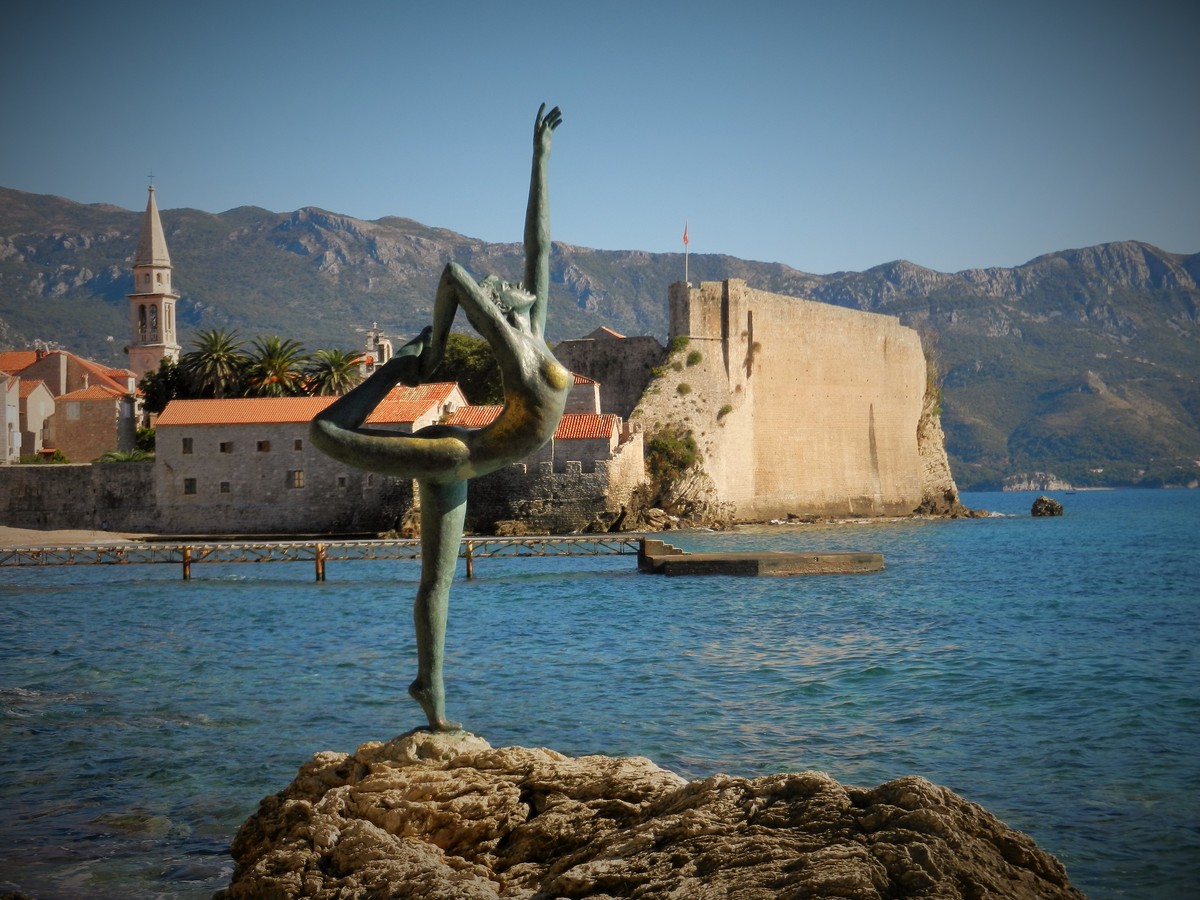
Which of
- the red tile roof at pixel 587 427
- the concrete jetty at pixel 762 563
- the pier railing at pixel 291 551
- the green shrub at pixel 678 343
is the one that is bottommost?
the concrete jetty at pixel 762 563

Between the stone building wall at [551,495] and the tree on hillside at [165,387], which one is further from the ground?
the tree on hillside at [165,387]

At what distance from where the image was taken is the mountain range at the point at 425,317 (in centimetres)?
13638

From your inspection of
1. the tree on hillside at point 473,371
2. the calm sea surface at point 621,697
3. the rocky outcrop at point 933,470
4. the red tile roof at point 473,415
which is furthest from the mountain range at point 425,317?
the calm sea surface at point 621,697

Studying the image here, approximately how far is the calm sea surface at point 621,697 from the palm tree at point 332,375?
750 inches

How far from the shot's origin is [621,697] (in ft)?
37.4

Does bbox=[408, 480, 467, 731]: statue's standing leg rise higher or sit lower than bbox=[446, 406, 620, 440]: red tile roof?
lower

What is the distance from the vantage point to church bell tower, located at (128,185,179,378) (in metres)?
54.2

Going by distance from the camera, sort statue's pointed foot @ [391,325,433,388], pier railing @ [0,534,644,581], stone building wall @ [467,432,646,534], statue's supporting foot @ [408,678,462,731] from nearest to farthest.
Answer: statue's pointed foot @ [391,325,433,388] → statue's supporting foot @ [408,678,462,731] → pier railing @ [0,534,644,581] → stone building wall @ [467,432,646,534]

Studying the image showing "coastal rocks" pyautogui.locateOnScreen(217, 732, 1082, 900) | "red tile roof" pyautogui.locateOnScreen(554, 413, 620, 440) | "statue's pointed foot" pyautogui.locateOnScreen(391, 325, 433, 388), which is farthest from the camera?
"red tile roof" pyautogui.locateOnScreen(554, 413, 620, 440)

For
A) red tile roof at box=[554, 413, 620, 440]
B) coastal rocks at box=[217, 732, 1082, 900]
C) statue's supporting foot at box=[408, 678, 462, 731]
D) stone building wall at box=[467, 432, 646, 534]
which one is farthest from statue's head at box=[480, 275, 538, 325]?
stone building wall at box=[467, 432, 646, 534]

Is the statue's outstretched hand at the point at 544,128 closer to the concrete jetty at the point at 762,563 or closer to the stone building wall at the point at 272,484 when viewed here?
the concrete jetty at the point at 762,563

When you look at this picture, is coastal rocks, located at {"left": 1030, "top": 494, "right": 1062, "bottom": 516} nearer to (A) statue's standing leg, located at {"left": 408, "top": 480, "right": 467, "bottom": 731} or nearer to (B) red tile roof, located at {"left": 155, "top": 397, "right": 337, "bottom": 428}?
(B) red tile roof, located at {"left": 155, "top": 397, "right": 337, "bottom": 428}

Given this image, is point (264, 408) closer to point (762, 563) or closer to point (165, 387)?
point (165, 387)

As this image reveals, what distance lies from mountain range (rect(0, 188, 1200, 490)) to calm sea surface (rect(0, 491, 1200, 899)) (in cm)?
10247
